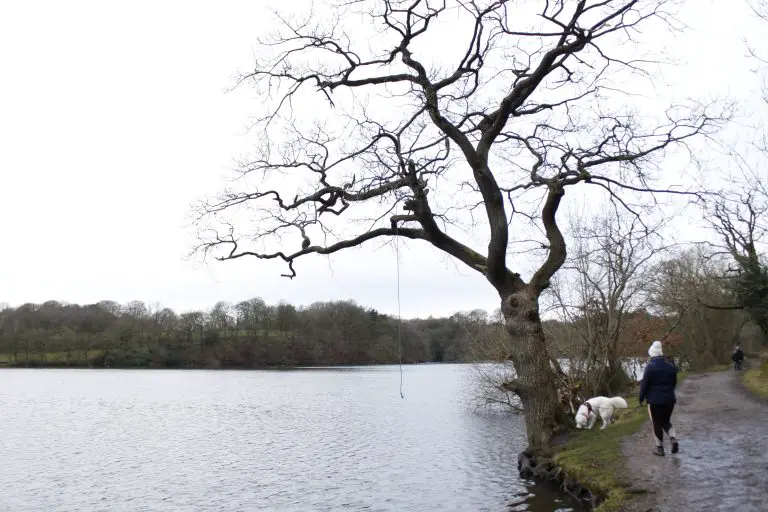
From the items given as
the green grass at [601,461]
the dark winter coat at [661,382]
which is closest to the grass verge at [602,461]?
the green grass at [601,461]

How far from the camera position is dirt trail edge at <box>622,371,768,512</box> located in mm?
7871

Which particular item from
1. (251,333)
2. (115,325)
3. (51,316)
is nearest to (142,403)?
(251,333)

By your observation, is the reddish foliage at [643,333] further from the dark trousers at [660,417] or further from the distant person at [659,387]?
the distant person at [659,387]

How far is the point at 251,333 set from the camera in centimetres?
11019

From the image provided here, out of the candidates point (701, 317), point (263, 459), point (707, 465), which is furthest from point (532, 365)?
point (701, 317)

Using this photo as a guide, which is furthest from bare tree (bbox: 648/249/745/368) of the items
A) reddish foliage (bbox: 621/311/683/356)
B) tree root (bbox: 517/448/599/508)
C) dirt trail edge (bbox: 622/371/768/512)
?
tree root (bbox: 517/448/599/508)

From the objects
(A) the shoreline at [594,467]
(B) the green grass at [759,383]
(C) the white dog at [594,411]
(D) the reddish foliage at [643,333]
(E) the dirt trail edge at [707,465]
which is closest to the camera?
(E) the dirt trail edge at [707,465]

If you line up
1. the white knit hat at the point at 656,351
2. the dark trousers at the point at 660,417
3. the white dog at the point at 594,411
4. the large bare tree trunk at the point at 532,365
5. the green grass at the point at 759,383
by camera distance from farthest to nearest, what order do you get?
the green grass at the point at 759,383 < the white dog at the point at 594,411 < the large bare tree trunk at the point at 532,365 < the white knit hat at the point at 656,351 < the dark trousers at the point at 660,417

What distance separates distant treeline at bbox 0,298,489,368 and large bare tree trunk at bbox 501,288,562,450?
80915 mm

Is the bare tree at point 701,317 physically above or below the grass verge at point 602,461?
above

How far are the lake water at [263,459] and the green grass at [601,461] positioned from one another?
0.75 metres

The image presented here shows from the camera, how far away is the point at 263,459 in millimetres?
18344

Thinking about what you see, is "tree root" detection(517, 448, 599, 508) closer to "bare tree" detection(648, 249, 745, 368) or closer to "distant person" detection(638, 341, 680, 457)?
"distant person" detection(638, 341, 680, 457)

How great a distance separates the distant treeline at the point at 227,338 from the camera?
10188 cm
